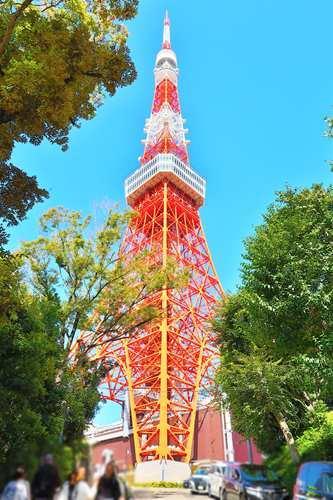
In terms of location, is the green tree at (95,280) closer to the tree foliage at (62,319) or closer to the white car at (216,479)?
the tree foliage at (62,319)

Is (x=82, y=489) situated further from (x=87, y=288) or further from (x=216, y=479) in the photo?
(x=87, y=288)

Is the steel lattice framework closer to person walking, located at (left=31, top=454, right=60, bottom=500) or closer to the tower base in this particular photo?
the tower base

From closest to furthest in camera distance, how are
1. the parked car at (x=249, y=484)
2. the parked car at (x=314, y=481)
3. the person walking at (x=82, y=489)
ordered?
the person walking at (x=82, y=489)
the parked car at (x=249, y=484)
the parked car at (x=314, y=481)

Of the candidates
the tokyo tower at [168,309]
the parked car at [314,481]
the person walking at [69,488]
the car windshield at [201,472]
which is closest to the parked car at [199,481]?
the car windshield at [201,472]

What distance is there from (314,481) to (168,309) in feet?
70.4

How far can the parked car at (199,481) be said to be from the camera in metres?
2.76

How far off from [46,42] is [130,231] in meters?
31.9

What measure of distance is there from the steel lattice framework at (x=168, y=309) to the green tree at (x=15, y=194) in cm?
944

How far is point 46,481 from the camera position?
157 cm

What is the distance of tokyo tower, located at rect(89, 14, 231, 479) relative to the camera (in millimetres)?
25391

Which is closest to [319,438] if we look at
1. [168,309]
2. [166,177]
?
[168,309]

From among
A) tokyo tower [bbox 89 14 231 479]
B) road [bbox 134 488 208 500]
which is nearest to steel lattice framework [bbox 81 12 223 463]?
tokyo tower [bbox 89 14 231 479]

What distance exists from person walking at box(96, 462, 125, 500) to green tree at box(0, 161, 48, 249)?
6086mm

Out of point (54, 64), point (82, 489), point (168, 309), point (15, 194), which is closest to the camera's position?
point (82, 489)
